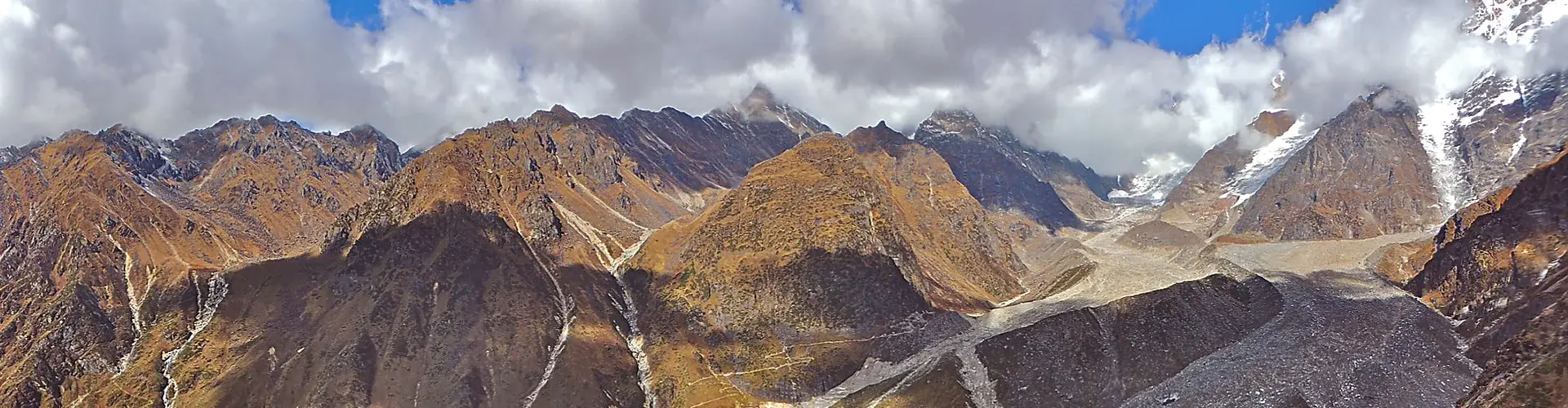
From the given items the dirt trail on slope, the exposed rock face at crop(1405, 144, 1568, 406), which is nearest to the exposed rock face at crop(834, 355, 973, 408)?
the dirt trail on slope

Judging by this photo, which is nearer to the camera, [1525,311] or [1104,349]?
[1525,311]

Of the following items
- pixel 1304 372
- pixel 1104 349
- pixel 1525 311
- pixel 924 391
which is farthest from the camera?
pixel 1104 349

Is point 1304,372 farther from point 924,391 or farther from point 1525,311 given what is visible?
point 924,391

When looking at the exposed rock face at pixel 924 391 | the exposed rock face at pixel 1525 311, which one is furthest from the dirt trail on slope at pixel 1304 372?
the exposed rock face at pixel 1525 311

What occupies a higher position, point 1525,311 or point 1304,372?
point 1525,311

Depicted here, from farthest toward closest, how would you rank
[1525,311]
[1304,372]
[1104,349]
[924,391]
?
[1104,349] < [924,391] < [1304,372] < [1525,311]

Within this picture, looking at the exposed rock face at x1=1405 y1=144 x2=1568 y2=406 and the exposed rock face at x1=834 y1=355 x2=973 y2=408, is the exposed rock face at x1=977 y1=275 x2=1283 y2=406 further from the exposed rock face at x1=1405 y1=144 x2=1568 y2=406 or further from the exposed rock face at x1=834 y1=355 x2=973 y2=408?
the exposed rock face at x1=1405 y1=144 x2=1568 y2=406

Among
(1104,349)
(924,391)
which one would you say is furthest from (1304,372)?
(924,391)

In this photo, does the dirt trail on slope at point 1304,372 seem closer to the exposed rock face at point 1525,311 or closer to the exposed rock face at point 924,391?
the exposed rock face at point 924,391

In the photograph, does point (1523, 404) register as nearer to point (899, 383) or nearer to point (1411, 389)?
point (1411, 389)
